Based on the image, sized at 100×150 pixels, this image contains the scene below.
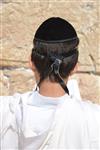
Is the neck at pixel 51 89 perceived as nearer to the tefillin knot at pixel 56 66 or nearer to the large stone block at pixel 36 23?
the tefillin knot at pixel 56 66

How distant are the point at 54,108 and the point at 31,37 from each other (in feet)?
3.33

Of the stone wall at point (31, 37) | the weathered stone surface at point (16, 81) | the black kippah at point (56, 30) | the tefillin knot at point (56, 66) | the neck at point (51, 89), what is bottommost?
the weathered stone surface at point (16, 81)

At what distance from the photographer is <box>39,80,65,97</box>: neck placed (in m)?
1.97

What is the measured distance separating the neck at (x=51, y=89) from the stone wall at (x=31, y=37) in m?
0.93

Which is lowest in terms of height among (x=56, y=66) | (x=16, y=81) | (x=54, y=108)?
(x=16, y=81)

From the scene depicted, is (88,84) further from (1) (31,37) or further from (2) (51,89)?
(2) (51,89)

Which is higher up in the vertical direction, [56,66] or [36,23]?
[56,66]

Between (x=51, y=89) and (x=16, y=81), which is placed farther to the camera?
(x=16, y=81)

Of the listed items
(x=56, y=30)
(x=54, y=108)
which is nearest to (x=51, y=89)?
(x=54, y=108)

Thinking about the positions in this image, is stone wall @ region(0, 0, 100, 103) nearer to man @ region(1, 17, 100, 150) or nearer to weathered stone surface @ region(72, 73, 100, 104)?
weathered stone surface @ region(72, 73, 100, 104)

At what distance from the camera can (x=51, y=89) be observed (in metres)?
1.97

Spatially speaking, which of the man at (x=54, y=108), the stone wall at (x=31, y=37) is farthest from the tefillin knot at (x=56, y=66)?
the stone wall at (x=31, y=37)

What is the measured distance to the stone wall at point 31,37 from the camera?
2.89m

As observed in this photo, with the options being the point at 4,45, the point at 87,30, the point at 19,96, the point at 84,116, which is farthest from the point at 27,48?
the point at 84,116
